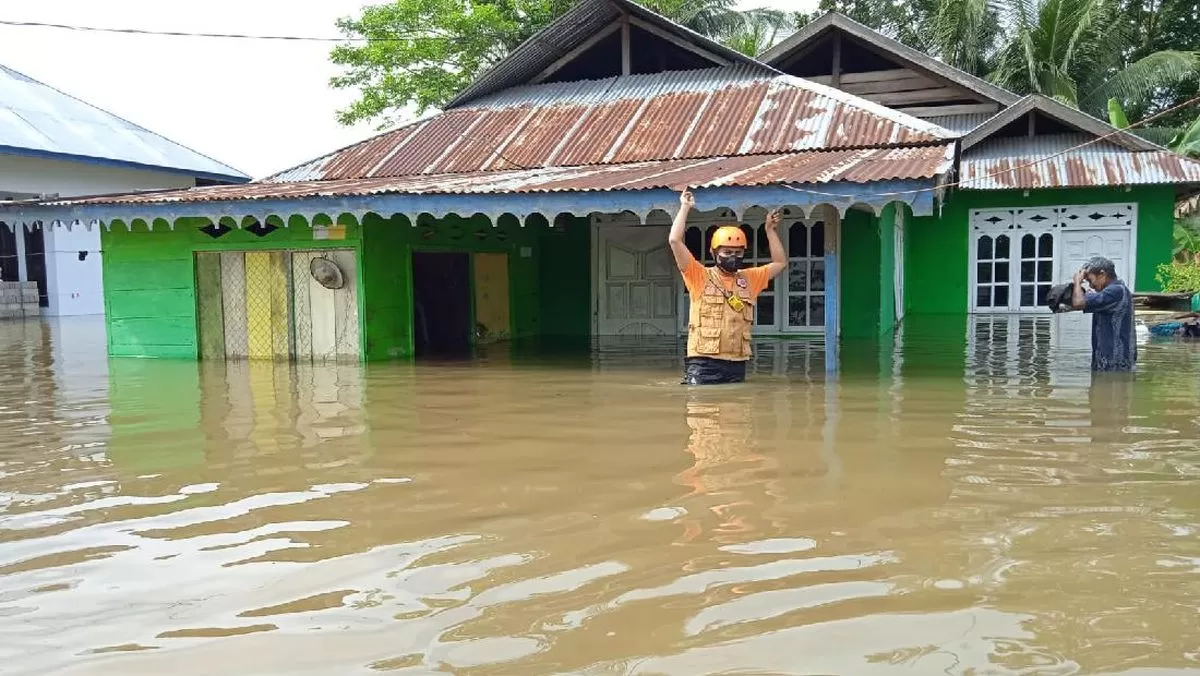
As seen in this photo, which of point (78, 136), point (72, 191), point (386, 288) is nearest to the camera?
point (386, 288)

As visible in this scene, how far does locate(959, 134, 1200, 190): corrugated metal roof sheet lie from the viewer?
15.8 m

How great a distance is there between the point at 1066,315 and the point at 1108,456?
1229cm

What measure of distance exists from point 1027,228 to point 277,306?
13061mm

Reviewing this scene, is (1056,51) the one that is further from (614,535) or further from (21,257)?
(21,257)

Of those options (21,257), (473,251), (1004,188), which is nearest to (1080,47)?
(1004,188)

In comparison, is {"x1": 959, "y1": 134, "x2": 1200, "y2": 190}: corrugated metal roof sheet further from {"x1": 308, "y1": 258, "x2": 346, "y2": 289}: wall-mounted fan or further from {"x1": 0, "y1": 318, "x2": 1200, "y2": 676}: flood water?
{"x1": 308, "y1": 258, "x2": 346, "y2": 289}: wall-mounted fan

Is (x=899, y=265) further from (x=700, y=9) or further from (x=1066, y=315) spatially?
(x=700, y=9)

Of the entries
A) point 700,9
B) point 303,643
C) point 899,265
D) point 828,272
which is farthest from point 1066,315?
point 303,643

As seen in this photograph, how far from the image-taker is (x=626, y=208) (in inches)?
369

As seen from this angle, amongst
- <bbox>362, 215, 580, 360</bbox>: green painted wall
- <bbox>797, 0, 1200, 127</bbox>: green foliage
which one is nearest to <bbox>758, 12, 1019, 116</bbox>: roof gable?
<bbox>797, 0, 1200, 127</bbox>: green foliage

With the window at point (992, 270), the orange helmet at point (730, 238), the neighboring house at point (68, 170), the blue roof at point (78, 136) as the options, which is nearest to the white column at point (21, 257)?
the neighboring house at point (68, 170)

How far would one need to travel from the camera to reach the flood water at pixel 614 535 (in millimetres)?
3201

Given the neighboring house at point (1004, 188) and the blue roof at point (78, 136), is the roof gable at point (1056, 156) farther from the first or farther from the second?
the blue roof at point (78, 136)

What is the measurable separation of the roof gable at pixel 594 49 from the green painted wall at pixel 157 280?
4740mm
